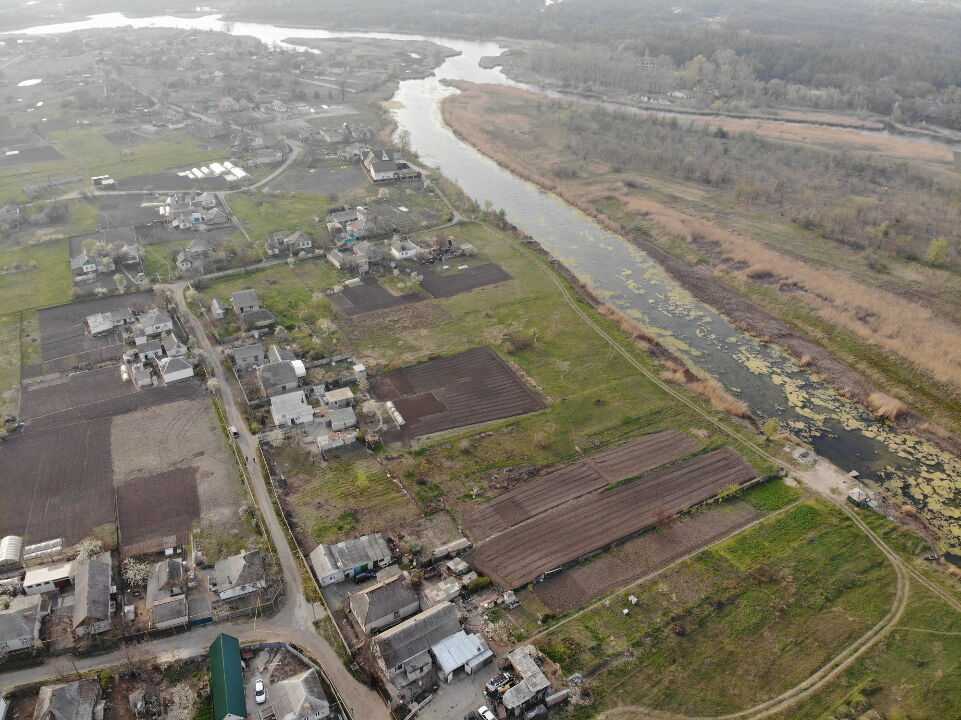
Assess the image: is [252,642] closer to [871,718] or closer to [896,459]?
[871,718]

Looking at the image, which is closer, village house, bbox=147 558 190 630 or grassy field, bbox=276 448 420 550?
village house, bbox=147 558 190 630

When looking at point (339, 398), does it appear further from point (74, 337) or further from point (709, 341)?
point (709, 341)

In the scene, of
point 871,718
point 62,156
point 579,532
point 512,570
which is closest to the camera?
point 871,718

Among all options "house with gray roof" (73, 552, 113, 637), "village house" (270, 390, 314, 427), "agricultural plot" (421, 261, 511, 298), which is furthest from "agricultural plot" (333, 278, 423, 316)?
"house with gray roof" (73, 552, 113, 637)

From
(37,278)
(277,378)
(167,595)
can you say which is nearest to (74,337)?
(37,278)

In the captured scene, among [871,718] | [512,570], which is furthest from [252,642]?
[871,718]

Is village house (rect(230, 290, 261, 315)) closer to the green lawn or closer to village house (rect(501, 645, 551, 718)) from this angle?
the green lawn

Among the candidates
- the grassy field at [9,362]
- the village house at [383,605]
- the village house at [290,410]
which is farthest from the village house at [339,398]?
the grassy field at [9,362]
